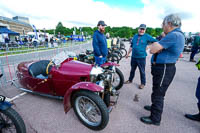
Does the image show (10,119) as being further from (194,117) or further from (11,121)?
(194,117)

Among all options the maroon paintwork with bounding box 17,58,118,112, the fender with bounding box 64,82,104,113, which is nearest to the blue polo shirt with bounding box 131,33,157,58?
the maroon paintwork with bounding box 17,58,118,112

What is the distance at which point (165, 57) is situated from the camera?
173cm

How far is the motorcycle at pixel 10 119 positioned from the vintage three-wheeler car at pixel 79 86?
67 centimetres

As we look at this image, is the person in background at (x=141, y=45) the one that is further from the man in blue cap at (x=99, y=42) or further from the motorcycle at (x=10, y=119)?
the motorcycle at (x=10, y=119)

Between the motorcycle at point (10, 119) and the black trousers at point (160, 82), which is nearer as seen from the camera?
the motorcycle at point (10, 119)

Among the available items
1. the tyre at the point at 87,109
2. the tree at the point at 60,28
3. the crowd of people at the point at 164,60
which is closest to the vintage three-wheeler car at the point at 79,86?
the tyre at the point at 87,109

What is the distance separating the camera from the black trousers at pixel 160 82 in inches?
70.2

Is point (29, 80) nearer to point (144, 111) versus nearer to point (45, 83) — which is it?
point (45, 83)

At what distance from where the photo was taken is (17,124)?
1.49 meters

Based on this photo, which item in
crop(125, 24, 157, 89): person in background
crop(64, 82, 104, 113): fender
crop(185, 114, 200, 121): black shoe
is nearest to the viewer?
crop(64, 82, 104, 113): fender

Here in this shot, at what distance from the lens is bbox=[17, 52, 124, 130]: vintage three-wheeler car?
1.79 metres

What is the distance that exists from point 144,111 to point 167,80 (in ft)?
3.34

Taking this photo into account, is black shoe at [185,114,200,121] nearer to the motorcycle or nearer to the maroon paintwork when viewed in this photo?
the maroon paintwork

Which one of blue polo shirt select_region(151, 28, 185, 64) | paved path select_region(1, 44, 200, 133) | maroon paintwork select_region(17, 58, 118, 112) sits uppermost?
blue polo shirt select_region(151, 28, 185, 64)
